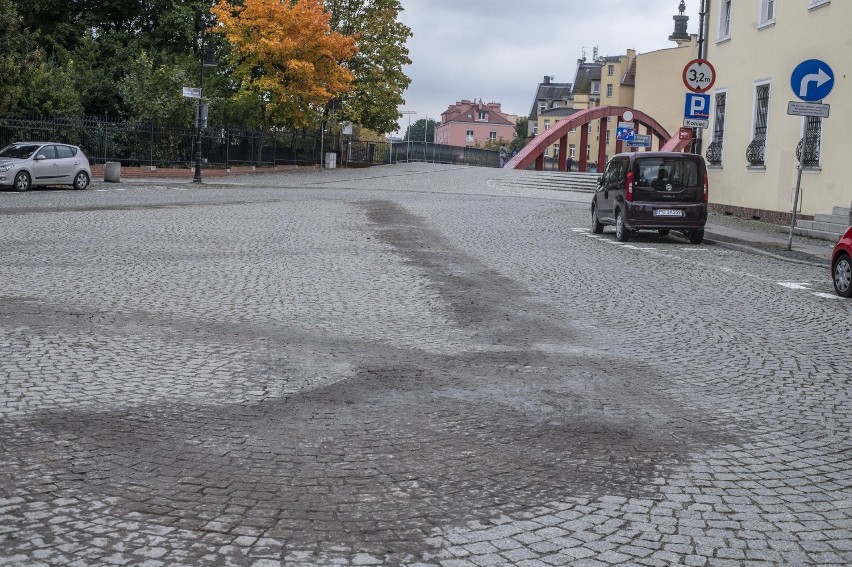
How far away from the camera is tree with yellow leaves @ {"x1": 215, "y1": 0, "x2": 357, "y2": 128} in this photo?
48812 millimetres

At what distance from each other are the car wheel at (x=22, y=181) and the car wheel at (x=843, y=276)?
2430 centimetres

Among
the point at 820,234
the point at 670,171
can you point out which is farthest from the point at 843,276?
the point at 820,234

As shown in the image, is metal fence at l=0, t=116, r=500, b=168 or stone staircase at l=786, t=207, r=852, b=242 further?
metal fence at l=0, t=116, r=500, b=168

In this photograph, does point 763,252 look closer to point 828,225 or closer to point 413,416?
point 828,225

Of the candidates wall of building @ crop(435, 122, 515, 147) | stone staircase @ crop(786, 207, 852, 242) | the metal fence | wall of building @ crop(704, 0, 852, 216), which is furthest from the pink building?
stone staircase @ crop(786, 207, 852, 242)

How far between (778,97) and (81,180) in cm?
2071

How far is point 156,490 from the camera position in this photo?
14.9 ft

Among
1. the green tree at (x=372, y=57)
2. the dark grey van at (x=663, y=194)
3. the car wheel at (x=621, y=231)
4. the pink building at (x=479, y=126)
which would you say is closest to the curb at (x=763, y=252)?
the dark grey van at (x=663, y=194)

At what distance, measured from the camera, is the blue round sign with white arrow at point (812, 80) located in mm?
17500

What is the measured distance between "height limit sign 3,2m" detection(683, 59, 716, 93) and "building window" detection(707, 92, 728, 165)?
726 centimetres

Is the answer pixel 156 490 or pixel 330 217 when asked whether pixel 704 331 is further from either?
pixel 330 217

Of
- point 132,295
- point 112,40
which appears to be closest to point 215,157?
point 112,40

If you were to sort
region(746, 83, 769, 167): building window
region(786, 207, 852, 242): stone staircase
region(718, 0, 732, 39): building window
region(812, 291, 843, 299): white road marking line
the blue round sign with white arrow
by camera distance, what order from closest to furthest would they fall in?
region(812, 291, 843, 299): white road marking line
the blue round sign with white arrow
region(786, 207, 852, 242): stone staircase
region(746, 83, 769, 167): building window
region(718, 0, 732, 39): building window

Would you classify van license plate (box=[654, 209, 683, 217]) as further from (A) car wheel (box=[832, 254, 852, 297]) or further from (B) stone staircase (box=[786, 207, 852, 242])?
(A) car wheel (box=[832, 254, 852, 297])
